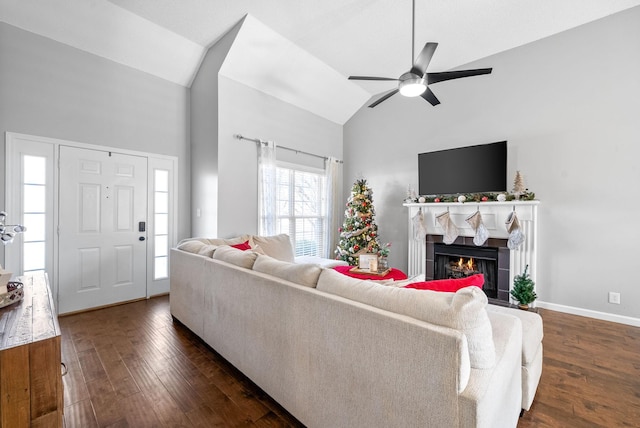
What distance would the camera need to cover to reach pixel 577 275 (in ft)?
11.3

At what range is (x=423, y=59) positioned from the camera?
2461 millimetres

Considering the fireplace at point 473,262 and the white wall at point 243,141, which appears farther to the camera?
the white wall at point 243,141

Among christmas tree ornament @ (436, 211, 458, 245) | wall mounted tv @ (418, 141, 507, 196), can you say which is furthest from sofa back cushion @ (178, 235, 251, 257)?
A: wall mounted tv @ (418, 141, 507, 196)

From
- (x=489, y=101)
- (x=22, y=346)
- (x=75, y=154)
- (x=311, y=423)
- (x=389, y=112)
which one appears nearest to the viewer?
(x=22, y=346)

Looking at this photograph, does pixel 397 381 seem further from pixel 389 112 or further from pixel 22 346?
pixel 389 112

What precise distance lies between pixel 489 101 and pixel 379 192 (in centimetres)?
226

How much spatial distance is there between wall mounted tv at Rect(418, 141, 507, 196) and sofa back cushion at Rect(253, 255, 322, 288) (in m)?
3.37

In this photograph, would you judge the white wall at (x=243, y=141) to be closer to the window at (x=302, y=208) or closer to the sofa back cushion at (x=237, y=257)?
the window at (x=302, y=208)

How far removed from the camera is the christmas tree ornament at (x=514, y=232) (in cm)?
356

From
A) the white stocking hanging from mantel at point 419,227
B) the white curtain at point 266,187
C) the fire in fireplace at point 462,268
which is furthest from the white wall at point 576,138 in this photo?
the white curtain at point 266,187

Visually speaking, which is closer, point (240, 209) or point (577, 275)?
point (577, 275)

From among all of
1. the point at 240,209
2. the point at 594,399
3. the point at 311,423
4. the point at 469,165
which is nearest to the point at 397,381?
the point at 311,423

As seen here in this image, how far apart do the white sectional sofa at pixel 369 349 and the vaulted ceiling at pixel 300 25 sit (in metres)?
3.23

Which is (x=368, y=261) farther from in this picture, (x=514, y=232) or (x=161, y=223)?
(x=161, y=223)
